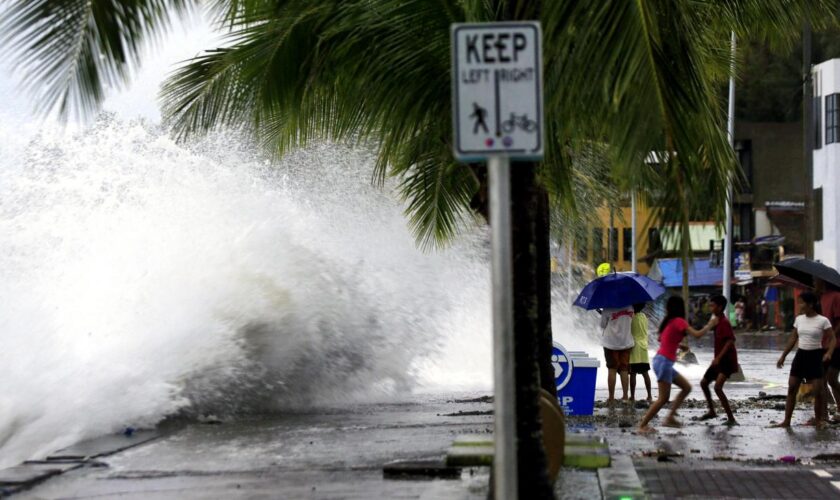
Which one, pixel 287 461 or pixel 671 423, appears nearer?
pixel 287 461

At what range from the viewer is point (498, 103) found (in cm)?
550

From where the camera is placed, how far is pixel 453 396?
1848 centimetres

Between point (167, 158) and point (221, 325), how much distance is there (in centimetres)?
332

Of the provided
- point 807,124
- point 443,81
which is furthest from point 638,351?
point 807,124

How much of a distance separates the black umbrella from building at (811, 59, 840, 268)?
35257 millimetres

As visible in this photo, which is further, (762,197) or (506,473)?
(762,197)

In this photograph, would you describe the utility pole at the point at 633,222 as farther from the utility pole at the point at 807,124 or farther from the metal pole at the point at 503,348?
the utility pole at the point at 807,124

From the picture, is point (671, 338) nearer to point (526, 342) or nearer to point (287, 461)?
point (287, 461)

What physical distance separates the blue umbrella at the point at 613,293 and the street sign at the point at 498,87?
11.3 meters

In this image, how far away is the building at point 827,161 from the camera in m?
49.6

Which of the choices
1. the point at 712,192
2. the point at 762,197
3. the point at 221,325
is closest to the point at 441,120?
the point at 712,192

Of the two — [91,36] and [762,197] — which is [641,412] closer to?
[91,36]

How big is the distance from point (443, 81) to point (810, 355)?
6.50 metres

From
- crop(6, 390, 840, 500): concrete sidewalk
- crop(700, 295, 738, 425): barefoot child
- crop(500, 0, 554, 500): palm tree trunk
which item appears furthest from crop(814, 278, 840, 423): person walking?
crop(500, 0, 554, 500): palm tree trunk
